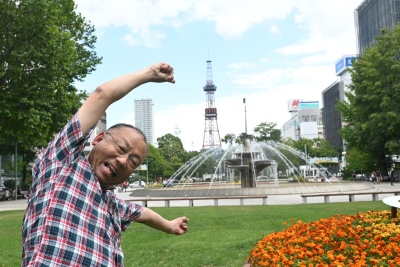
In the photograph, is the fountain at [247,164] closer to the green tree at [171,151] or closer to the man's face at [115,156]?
the man's face at [115,156]

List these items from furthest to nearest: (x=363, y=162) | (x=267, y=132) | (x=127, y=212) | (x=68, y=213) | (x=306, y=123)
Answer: (x=306, y=123)
(x=267, y=132)
(x=363, y=162)
(x=127, y=212)
(x=68, y=213)

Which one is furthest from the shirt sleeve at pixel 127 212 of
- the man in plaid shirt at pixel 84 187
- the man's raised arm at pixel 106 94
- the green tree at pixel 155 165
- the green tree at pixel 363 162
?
the green tree at pixel 155 165

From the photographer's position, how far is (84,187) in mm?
2072

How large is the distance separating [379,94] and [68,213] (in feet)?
121

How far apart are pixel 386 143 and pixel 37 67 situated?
26624 mm

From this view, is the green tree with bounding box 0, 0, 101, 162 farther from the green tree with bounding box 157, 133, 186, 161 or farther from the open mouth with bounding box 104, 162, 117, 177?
the green tree with bounding box 157, 133, 186, 161

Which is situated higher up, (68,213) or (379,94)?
(379,94)

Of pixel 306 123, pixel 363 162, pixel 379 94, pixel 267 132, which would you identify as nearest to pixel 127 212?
pixel 379 94

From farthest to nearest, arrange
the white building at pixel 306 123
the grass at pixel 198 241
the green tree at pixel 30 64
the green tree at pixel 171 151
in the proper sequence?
the white building at pixel 306 123, the green tree at pixel 171 151, the green tree at pixel 30 64, the grass at pixel 198 241

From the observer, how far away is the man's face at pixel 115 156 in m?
2.16

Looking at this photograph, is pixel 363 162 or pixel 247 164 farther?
pixel 363 162

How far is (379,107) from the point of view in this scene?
119 feet

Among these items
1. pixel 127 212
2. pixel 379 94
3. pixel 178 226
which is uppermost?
pixel 379 94

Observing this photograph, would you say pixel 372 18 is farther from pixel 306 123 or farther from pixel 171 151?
pixel 306 123
